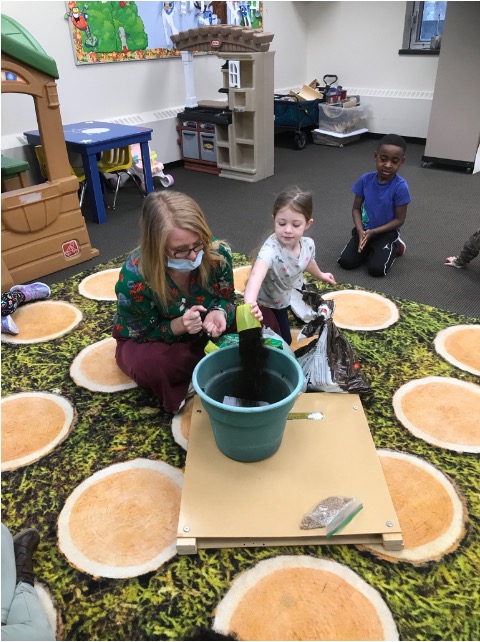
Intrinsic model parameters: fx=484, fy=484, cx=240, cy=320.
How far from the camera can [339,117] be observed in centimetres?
428

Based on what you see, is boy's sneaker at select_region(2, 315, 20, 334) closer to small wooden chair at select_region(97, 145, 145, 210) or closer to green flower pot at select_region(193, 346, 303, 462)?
green flower pot at select_region(193, 346, 303, 462)

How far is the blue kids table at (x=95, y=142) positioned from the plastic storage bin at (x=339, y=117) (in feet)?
6.67

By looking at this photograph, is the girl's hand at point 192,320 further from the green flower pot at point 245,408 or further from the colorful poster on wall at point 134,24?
the colorful poster on wall at point 134,24

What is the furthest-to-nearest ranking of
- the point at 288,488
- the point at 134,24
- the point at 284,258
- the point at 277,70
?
1. the point at 277,70
2. the point at 134,24
3. the point at 284,258
4. the point at 288,488

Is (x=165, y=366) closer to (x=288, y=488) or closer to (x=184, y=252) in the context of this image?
(x=184, y=252)

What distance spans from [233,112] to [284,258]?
90.0 inches

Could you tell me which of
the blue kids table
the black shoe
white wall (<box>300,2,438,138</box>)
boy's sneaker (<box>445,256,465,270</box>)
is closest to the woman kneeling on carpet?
the black shoe

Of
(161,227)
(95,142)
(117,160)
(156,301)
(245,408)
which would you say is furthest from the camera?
(117,160)

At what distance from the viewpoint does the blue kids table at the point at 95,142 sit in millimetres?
2592

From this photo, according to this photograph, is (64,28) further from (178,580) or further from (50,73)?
(178,580)

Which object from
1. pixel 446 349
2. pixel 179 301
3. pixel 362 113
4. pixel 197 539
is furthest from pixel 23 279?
pixel 362 113

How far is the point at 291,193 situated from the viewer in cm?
138

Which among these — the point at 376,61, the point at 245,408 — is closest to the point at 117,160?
the point at 245,408

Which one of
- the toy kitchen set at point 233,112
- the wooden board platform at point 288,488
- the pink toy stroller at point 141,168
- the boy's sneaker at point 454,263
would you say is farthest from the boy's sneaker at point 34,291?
the toy kitchen set at point 233,112
